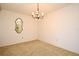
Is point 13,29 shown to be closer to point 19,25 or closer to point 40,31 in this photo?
point 19,25

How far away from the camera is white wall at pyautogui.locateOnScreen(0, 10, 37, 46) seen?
13.1 ft

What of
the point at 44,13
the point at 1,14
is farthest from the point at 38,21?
the point at 1,14

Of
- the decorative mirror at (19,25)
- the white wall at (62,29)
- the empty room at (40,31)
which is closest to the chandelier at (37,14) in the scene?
the empty room at (40,31)

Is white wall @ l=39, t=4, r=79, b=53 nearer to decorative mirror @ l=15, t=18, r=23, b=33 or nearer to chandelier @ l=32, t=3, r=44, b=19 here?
chandelier @ l=32, t=3, r=44, b=19

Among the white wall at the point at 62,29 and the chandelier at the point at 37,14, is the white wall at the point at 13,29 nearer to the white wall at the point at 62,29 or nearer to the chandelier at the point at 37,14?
the chandelier at the point at 37,14

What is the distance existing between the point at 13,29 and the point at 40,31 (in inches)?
41.1

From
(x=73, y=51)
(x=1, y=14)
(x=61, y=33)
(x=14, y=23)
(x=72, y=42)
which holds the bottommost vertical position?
(x=73, y=51)

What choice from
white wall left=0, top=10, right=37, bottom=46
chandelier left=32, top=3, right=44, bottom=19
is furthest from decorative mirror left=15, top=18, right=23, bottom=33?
chandelier left=32, top=3, right=44, bottom=19

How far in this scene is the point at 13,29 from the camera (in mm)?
4113

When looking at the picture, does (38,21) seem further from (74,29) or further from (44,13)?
(74,29)

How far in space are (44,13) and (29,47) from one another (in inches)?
64.2

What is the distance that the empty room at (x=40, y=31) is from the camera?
155 inches

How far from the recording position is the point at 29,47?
4.76 meters

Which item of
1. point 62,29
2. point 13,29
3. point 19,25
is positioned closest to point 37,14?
point 19,25
